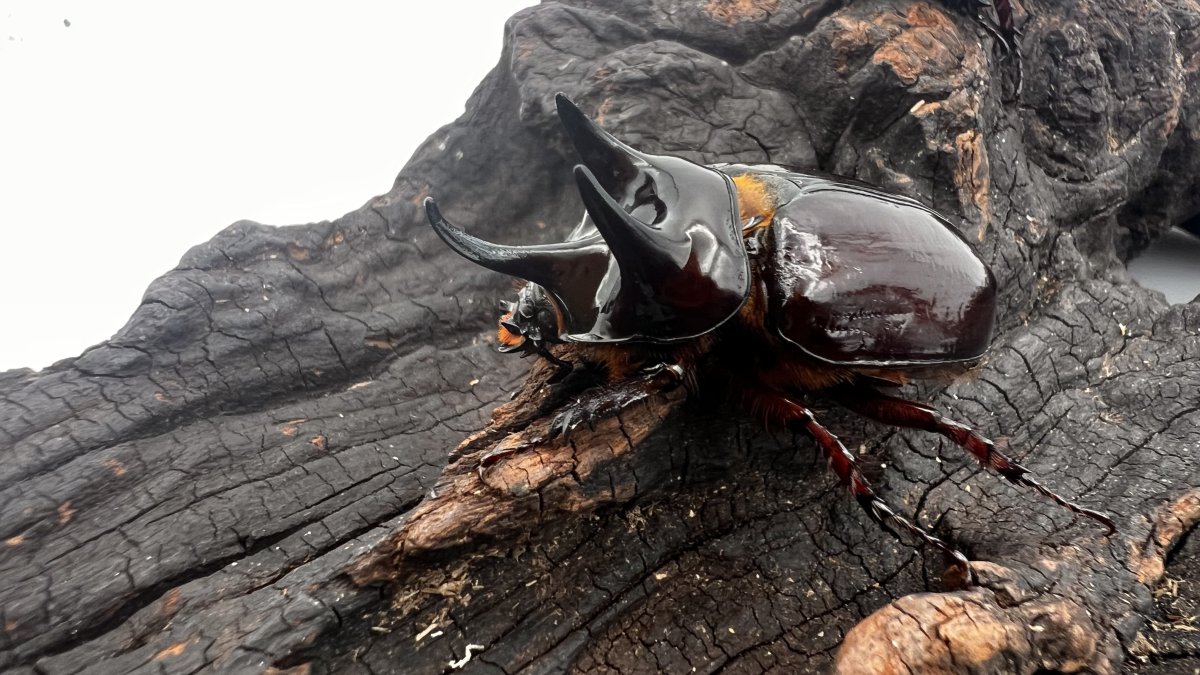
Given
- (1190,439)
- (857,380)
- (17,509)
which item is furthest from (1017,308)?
(17,509)

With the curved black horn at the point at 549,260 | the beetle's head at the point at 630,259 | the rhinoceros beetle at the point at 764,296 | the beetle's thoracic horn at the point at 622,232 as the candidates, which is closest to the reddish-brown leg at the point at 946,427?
the rhinoceros beetle at the point at 764,296

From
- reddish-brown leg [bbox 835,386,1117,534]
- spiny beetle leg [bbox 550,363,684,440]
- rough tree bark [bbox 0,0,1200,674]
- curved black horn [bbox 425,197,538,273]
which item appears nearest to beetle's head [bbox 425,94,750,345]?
curved black horn [bbox 425,197,538,273]

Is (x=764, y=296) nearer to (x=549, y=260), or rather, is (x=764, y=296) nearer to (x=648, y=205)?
(x=648, y=205)

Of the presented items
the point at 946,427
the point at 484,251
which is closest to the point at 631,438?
the point at 484,251

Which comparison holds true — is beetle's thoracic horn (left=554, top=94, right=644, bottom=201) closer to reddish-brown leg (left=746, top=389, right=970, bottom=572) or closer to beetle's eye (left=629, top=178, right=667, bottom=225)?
beetle's eye (left=629, top=178, right=667, bottom=225)

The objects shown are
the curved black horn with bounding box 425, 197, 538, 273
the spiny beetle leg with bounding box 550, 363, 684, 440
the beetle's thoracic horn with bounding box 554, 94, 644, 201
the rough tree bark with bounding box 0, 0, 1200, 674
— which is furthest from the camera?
the beetle's thoracic horn with bounding box 554, 94, 644, 201

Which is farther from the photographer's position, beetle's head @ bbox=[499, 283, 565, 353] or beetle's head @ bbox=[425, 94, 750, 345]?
beetle's head @ bbox=[499, 283, 565, 353]

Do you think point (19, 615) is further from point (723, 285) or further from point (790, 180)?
point (790, 180)
